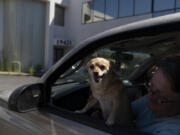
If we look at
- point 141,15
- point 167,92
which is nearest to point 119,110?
point 167,92

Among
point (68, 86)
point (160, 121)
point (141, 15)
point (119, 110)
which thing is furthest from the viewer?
point (141, 15)

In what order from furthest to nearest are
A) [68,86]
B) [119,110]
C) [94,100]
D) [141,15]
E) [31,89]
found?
[141,15] < [68,86] < [94,100] < [119,110] < [31,89]

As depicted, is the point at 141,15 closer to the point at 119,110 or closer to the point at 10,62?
the point at 10,62

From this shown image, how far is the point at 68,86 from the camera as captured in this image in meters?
2.21

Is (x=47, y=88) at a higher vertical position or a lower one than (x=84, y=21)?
lower

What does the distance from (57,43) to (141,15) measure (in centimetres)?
845

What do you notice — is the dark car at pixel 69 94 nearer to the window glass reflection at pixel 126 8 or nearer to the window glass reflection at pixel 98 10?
the window glass reflection at pixel 126 8

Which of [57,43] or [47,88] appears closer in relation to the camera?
[47,88]

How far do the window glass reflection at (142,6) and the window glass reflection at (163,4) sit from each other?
47cm

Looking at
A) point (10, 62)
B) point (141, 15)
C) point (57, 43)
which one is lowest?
point (10, 62)

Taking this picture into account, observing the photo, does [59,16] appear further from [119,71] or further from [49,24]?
[119,71]

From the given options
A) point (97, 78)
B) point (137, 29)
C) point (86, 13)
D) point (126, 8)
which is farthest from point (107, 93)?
point (86, 13)

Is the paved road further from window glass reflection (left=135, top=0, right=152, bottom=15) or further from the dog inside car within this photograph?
window glass reflection (left=135, top=0, right=152, bottom=15)

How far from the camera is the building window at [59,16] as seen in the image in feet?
58.7
